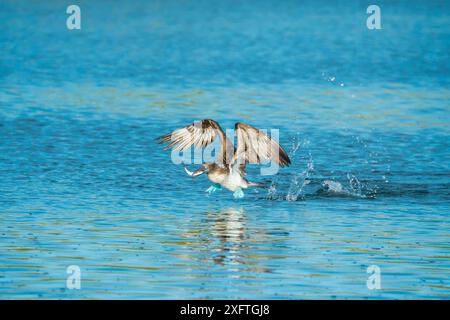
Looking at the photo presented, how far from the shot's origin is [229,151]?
14.7 metres

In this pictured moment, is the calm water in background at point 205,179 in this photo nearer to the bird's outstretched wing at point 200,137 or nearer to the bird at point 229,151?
the bird at point 229,151

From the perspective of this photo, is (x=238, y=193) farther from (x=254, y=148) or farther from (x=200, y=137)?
(x=200, y=137)

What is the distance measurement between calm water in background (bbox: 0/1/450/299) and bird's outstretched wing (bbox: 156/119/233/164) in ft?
2.66

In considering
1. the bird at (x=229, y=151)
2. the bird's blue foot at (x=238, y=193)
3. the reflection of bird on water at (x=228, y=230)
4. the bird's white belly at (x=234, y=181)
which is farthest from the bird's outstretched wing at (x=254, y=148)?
the reflection of bird on water at (x=228, y=230)

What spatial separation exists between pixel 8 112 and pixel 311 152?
751cm

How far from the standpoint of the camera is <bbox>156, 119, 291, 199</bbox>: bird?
1434 cm

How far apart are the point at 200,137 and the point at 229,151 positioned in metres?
0.50

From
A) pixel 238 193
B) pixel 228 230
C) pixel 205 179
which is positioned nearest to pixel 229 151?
pixel 238 193

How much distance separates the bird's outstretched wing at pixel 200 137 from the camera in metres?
14.3

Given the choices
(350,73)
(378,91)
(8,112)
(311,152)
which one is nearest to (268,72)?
(350,73)

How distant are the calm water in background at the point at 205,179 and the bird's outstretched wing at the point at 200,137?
811mm

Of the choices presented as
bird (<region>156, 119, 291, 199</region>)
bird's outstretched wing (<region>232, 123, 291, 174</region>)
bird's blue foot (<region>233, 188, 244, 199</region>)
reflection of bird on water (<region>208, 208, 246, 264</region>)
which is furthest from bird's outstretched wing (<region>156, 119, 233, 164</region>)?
reflection of bird on water (<region>208, 208, 246, 264</region>)

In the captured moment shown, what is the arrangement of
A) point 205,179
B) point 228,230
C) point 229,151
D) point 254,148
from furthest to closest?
1. point 205,179
2. point 229,151
3. point 254,148
4. point 228,230

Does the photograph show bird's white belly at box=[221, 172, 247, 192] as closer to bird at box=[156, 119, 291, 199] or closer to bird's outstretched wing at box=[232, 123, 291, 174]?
bird at box=[156, 119, 291, 199]
